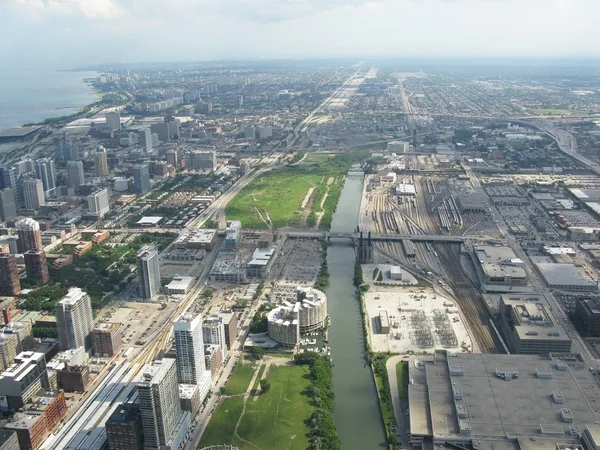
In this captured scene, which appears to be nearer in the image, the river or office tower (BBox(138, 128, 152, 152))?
the river

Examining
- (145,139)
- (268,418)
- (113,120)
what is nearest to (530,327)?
(268,418)

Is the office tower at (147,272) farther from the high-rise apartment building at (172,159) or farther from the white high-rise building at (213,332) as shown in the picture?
Result: the high-rise apartment building at (172,159)

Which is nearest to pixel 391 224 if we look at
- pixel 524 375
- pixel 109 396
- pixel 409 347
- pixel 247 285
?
pixel 247 285

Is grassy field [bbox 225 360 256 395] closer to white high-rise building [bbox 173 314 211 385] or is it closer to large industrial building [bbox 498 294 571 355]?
white high-rise building [bbox 173 314 211 385]

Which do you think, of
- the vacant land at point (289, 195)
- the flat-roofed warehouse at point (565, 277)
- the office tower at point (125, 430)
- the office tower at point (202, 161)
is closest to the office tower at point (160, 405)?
the office tower at point (125, 430)

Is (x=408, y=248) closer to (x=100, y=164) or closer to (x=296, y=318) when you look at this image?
(x=296, y=318)

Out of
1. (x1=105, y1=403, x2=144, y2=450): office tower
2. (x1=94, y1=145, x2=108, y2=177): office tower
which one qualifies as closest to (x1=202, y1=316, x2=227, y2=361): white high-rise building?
(x1=105, y1=403, x2=144, y2=450): office tower

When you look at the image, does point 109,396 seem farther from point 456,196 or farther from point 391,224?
point 456,196
